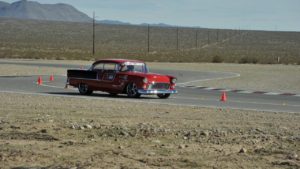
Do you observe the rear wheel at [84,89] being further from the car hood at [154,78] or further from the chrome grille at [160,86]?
the chrome grille at [160,86]

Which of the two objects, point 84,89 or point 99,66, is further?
point 99,66

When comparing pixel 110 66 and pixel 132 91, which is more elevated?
pixel 110 66

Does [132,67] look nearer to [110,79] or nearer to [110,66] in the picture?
[110,66]

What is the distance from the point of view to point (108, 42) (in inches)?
6491

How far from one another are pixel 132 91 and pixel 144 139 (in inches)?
480

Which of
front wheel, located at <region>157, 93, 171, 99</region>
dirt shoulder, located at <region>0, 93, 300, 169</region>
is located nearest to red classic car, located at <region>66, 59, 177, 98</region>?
front wheel, located at <region>157, 93, 171, 99</region>

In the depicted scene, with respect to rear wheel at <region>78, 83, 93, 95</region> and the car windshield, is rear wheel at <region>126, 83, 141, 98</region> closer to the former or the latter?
the car windshield

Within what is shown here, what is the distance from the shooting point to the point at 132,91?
23.5m

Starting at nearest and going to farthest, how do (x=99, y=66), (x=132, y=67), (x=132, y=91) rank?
(x=132, y=91)
(x=132, y=67)
(x=99, y=66)

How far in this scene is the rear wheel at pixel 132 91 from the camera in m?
23.3

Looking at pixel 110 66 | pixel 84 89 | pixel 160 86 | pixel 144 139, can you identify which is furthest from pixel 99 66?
pixel 144 139

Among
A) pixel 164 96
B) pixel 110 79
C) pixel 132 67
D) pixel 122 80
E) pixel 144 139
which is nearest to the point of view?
pixel 144 139

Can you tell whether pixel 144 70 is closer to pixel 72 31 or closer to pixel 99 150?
pixel 99 150

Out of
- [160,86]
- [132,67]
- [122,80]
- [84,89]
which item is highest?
[132,67]
